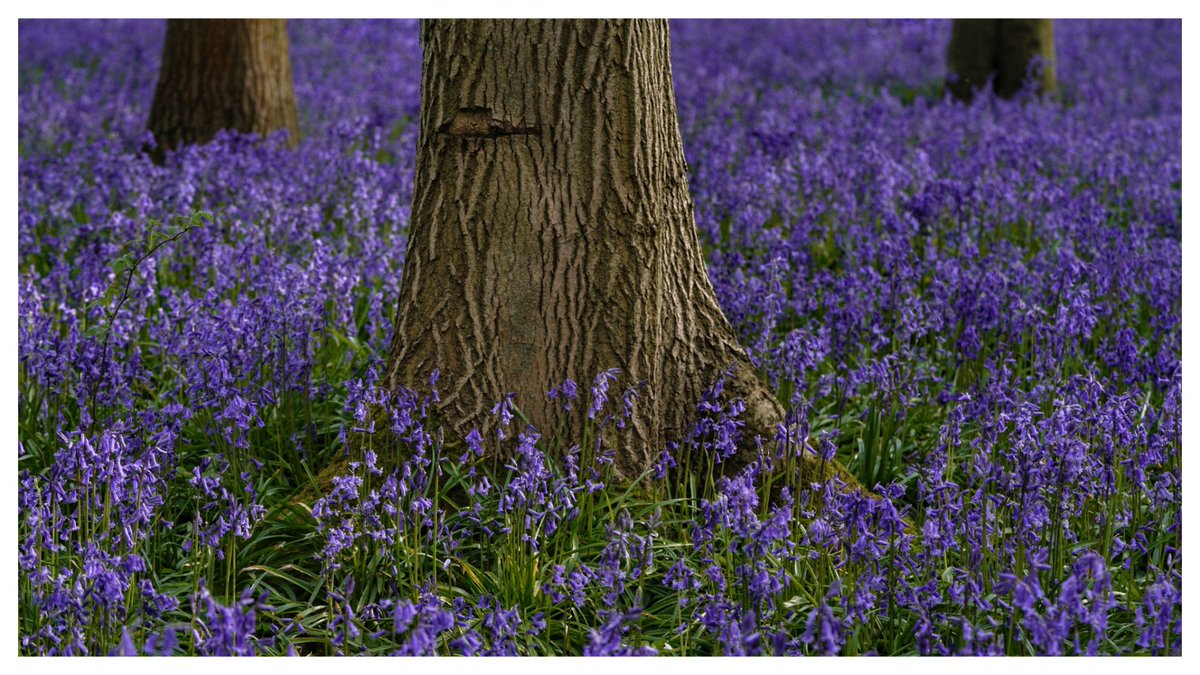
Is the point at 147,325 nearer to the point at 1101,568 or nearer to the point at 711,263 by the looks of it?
the point at 711,263

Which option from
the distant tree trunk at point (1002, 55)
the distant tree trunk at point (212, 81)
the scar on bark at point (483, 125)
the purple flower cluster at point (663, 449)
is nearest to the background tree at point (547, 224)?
the scar on bark at point (483, 125)

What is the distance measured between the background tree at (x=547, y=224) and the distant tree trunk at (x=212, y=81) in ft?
15.3

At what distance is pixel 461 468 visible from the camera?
357cm

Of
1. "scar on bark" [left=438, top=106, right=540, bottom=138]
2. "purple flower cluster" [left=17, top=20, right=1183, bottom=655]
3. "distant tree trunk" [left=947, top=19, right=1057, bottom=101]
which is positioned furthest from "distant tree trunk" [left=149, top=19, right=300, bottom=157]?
"distant tree trunk" [left=947, top=19, right=1057, bottom=101]

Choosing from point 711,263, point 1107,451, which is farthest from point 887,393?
point 711,263

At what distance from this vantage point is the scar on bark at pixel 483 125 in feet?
11.4

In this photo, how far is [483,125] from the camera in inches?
137

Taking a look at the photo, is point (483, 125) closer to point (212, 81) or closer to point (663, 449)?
point (663, 449)

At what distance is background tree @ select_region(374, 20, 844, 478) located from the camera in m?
3.47

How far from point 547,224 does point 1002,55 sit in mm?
8694

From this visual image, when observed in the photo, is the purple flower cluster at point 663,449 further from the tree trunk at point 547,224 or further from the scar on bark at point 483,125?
the scar on bark at point 483,125

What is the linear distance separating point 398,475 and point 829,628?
57.3 inches

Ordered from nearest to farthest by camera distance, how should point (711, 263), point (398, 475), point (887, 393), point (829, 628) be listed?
point (829, 628) → point (398, 475) → point (887, 393) → point (711, 263)

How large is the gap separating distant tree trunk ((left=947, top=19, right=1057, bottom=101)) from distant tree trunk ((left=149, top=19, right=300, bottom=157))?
627cm
